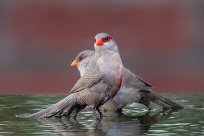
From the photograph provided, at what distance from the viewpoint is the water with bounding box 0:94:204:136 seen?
15.2 ft

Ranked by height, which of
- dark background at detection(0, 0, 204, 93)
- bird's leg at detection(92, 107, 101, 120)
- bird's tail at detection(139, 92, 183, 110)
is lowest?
bird's leg at detection(92, 107, 101, 120)

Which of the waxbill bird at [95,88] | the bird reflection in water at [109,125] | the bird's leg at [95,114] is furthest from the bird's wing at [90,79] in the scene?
the bird reflection in water at [109,125]

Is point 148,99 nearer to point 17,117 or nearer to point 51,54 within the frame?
point 17,117

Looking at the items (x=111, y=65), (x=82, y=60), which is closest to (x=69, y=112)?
(x=111, y=65)

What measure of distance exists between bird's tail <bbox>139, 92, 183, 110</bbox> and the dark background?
19.1 feet

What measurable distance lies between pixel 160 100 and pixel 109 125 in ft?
4.72

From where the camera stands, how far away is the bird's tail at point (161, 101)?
592 cm

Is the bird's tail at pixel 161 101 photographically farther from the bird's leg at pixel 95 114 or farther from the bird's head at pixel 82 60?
the bird's head at pixel 82 60

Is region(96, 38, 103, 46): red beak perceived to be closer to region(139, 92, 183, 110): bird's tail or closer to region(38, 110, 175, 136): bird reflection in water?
region(139, 92, 183, 110): bird's tail

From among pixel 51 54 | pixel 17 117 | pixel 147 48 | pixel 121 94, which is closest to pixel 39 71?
pixel 51 54

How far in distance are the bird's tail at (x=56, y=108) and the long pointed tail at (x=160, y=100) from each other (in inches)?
22.7

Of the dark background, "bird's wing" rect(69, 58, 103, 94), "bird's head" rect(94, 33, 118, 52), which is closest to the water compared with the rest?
"bird's wing" rect(69, 58, 103, 94)

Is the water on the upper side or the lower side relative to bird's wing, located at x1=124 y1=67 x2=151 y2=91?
lower

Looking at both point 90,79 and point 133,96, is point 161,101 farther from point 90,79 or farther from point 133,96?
point 90,79
